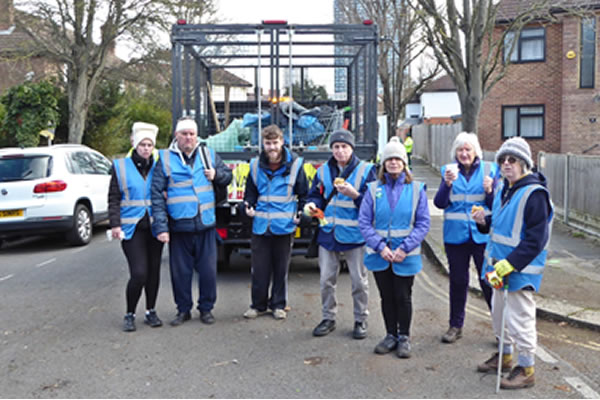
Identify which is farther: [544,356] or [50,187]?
[50,187]

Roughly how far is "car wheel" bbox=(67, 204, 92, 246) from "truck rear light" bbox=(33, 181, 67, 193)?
1.63ft

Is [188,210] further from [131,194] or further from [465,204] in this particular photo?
[465,204]

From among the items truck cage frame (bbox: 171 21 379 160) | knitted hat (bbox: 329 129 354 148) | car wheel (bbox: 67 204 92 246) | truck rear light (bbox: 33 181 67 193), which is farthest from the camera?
car wheel (bbox: 67 204 92 246)

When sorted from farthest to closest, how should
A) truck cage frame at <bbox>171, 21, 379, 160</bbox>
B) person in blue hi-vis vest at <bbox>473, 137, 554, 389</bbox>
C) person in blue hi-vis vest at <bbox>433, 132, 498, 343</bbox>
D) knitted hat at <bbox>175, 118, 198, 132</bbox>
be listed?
1. truck cage frame at <bbox>171, 21, 379, 160</bbox>
2. knitted hat at <bbox>175, 118, 198, 132</bbox>
3. person in blue hi-vis vest at <bbox>433, 132, 498, 343</bbox>
4. person in blue hi-vis vest at <bbox>473, 137, 554, 389</bbox>

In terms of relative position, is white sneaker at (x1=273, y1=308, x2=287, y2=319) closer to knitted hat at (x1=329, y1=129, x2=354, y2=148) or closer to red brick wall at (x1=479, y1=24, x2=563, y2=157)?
knitted hat at (x1=329, y1=129, x2=354, y2=148)

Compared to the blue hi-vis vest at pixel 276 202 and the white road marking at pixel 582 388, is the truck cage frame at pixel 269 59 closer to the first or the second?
the blue hi-vis vest at pixel 276 202

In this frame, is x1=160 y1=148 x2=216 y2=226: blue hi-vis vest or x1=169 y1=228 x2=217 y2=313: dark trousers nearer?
x1=160 y1=148 x2=216 y2=226: blue hi-vis vest

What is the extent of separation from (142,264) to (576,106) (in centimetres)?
2090

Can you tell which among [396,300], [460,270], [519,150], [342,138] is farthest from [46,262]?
[519,150]

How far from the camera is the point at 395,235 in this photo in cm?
520

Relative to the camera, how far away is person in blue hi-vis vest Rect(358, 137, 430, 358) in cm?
515

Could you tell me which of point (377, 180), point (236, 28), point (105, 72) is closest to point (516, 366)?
point (377, 180)

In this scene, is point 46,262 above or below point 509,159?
below

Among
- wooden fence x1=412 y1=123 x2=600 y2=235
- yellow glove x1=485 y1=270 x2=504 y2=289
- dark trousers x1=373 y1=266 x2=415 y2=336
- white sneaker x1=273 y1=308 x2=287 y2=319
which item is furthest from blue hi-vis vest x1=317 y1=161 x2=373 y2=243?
wooden fence x1=412 y1=123 x2=600 y2=235
